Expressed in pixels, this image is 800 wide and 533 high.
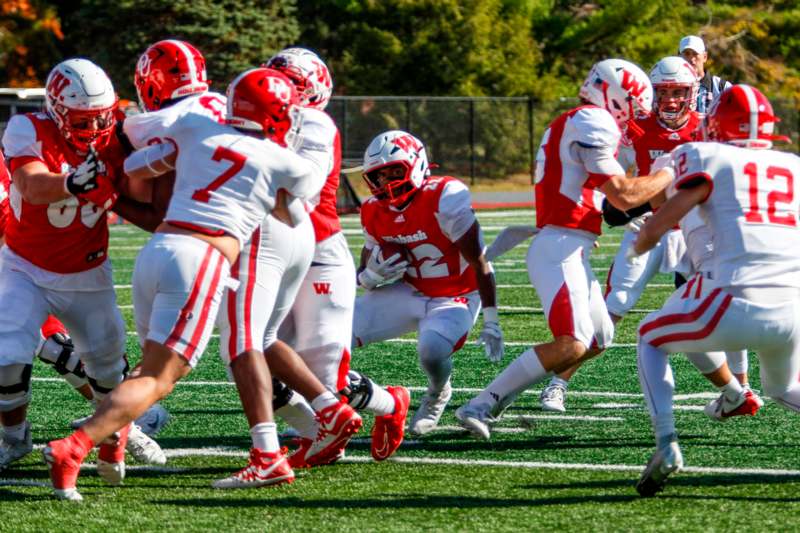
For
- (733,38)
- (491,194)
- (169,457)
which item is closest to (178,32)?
(491,194)

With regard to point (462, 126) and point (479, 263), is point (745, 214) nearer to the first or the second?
point (479, 263)

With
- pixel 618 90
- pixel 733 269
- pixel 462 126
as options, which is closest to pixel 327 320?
pixel 618 90

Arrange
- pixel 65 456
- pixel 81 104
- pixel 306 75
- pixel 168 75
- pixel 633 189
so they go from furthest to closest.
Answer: pixel 306 75
pixel 633 189
pixel 168 75
pixel 81 104
pixel 65 456

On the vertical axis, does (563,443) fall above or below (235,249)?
below

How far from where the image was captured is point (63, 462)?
465cm

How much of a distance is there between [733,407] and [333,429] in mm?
1877

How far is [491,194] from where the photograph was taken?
93.2 feet

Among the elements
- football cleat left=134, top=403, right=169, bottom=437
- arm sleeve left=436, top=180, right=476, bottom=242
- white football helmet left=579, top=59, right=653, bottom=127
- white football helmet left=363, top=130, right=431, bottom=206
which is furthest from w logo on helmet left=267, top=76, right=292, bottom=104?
football cleat left=134, top=403, right=169, bottom=437

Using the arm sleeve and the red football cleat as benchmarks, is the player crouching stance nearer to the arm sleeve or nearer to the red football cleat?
the red football cleat

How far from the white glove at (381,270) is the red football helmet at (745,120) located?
1.97m

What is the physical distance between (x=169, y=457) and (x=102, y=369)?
0.50 meters

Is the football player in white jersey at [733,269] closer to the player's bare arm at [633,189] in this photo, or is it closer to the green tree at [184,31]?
the player's bare arm at [633,189]

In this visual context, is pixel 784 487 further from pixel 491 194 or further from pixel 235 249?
pixel 491 194

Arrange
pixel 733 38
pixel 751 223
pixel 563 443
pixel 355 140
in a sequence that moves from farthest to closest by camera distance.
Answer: pixel 733 38
pixel 355 140
pixel 563 443
pixel 751 223
